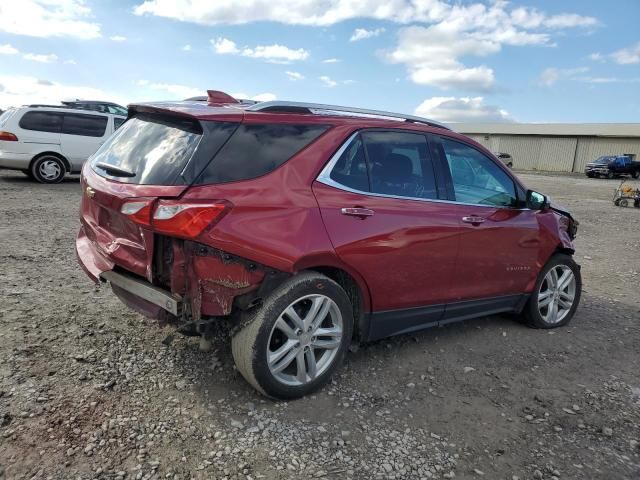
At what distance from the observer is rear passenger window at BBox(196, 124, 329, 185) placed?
2.85 metres

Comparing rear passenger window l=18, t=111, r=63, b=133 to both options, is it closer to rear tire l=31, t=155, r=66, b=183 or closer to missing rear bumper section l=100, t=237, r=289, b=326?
rear tire l=31, t=155, r=66, b=183

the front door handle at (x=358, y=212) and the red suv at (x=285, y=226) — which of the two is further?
the front door handle at (x=358, y=212)

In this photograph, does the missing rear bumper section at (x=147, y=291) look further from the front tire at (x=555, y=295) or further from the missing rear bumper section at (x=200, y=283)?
the front tire at (x=555, y=295)

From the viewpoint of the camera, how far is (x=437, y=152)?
12.6 ft

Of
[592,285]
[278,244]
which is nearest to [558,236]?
[592,285]

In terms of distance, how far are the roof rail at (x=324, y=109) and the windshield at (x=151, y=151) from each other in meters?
0.45

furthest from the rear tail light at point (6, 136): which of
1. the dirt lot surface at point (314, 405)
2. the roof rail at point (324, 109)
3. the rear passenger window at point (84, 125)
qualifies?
the roof rail at point (324, 109)

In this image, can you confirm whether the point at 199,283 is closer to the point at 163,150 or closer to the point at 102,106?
the point at 163,150

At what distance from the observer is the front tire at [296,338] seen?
115 inches

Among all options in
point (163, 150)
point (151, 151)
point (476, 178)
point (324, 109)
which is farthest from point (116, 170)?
point (476, 178)

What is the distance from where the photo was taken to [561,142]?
1866 inches

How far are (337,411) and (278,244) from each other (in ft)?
3.56

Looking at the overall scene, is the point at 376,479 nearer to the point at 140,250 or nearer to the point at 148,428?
the point at 148,428

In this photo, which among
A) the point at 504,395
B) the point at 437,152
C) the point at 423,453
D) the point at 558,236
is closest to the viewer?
the point at 423,453
